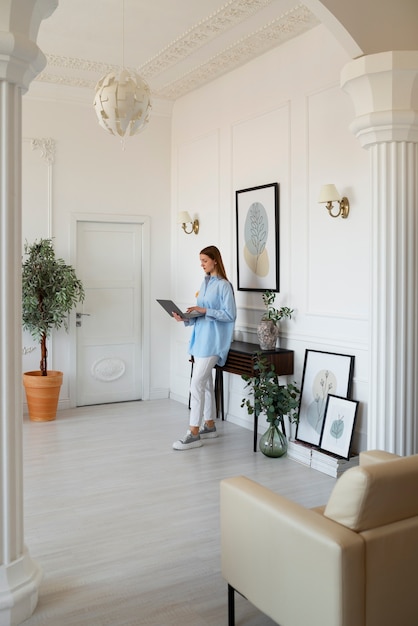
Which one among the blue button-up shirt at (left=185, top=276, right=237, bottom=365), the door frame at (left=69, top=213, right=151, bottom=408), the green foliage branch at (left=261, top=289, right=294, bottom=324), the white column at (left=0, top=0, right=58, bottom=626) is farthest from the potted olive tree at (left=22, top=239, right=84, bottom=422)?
the white column at (left=0, top=0, right=58, bottom=626)

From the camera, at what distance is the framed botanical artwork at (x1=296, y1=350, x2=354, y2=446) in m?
4.80

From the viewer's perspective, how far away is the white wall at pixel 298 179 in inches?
186

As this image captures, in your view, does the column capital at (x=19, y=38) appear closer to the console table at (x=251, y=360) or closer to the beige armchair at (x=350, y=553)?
the beige armchair at (x=350, y=553)

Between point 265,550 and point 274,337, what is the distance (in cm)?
315

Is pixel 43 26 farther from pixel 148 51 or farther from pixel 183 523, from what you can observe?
pixel 183 523

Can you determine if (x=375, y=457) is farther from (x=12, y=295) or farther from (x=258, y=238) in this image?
(x=258, y=238)

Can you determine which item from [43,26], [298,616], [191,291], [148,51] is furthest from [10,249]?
[191,291]

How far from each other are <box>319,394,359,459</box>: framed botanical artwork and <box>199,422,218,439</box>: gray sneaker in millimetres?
1147

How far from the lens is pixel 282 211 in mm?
5496

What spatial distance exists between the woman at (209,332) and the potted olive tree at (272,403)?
0.40 m

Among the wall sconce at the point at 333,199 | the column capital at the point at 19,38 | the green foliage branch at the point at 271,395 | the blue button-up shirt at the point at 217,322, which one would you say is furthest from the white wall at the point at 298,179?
the column capital at the point at 19,38

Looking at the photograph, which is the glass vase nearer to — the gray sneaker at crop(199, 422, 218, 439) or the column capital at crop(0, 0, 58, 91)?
the gray sneaker at crop(199, 422, 218, 439)

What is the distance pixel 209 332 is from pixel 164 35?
257cm

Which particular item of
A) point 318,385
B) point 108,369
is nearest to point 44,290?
point 108,369
